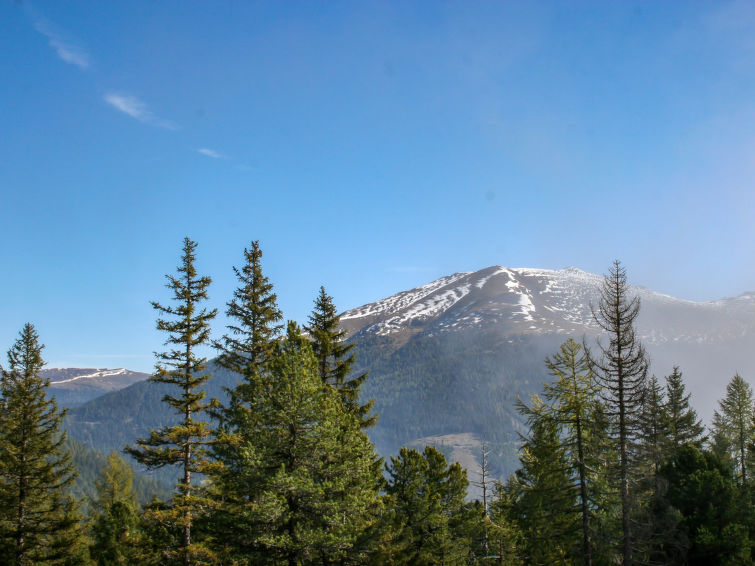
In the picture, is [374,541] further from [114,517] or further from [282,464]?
[114,517]

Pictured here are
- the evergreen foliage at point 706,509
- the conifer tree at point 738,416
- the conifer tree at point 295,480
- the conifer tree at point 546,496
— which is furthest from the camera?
the conifer tree at point 738,416

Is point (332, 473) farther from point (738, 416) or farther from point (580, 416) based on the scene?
point (738, 416)

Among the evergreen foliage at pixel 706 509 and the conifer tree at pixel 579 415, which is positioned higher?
the conifer tree at pixel 579 415

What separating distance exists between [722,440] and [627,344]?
3495 centimetres

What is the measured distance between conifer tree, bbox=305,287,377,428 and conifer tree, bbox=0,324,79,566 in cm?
1504

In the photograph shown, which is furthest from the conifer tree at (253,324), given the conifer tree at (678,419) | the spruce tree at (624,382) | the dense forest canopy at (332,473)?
the conifer tree at (678,419)

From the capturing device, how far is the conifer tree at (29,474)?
29.4 metres

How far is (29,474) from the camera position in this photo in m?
29.7

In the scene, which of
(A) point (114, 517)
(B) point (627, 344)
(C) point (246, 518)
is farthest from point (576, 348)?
(A) point (114, 517)

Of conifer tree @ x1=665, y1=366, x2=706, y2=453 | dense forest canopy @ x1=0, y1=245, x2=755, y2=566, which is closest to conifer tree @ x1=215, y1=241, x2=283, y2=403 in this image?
dense forest canopy @ x1=0, y1=245, x2=755, y2=566

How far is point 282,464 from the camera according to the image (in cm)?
1920

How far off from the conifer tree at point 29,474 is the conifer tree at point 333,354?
1504 centimetres

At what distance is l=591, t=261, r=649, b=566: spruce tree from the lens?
82.8ft

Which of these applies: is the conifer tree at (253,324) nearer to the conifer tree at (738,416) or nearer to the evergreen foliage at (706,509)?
the evergreen foliage at (706,509)
